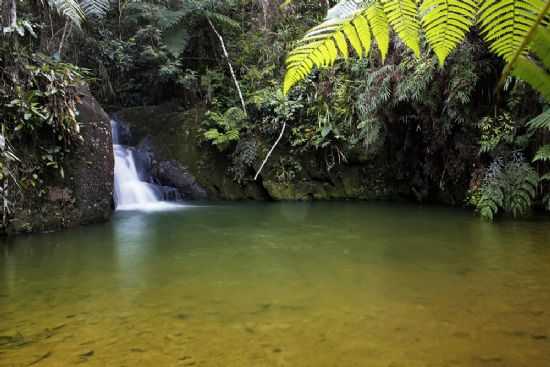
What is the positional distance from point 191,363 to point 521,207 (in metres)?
5.45

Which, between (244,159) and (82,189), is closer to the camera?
(82,189)

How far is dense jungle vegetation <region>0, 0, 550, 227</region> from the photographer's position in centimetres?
453

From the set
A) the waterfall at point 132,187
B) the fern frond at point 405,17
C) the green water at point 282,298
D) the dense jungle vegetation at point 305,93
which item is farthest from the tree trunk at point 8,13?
the fern frond at point 405,17

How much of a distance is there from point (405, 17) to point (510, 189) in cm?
599

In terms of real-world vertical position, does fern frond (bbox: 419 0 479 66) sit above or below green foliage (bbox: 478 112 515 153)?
below

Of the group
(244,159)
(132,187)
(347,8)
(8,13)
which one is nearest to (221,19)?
(244,159)

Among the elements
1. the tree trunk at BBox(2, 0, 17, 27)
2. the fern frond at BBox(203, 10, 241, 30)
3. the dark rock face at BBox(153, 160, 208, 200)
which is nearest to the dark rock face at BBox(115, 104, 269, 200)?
the dark rock face at BBox(153, 160, 208, 200)

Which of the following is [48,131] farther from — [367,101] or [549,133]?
[549,133]

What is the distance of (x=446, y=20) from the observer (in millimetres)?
682

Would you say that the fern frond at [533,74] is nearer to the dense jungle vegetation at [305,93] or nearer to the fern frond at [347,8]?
the dense jungle vegetation at [305,93]

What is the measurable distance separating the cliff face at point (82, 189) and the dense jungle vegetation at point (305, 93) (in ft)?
0.56

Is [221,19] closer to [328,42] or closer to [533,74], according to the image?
[328,42]

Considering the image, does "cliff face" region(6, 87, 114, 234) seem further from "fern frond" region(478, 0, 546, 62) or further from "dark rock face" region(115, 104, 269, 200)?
"fern frond" region(478, 0, 546, 62)

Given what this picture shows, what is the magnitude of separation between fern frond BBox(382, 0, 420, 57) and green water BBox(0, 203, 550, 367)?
1.69m
